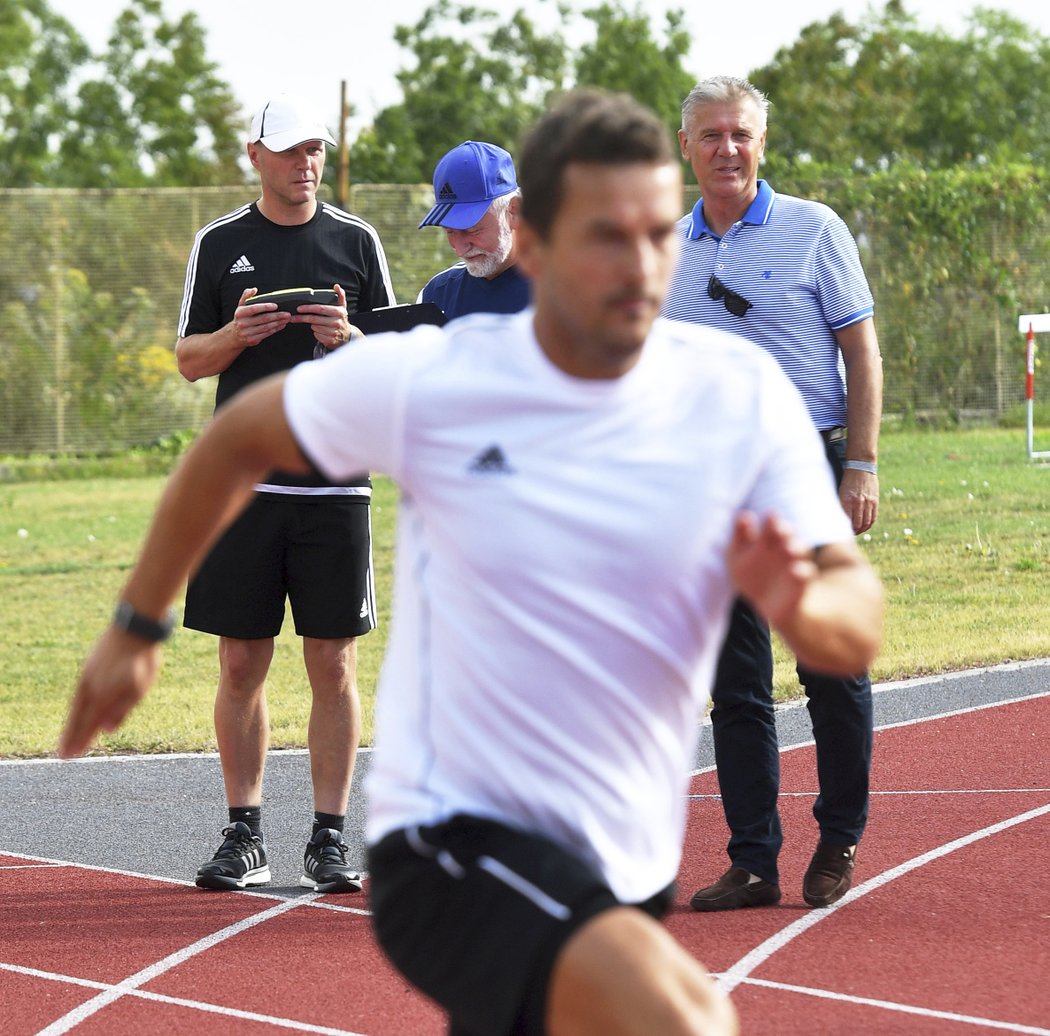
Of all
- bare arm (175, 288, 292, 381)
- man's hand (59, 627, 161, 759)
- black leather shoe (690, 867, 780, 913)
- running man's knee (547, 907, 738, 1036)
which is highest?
bare arm (175, 288, 292, 381)

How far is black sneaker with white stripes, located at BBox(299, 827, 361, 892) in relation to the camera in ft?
18.3

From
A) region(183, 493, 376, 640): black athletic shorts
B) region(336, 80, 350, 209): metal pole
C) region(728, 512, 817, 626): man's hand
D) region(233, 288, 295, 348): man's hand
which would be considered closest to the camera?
region(728, 512, 817, 626): man's hand

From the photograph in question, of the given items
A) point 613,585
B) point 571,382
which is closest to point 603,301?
point 571,382

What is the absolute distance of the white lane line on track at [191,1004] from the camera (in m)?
4.48

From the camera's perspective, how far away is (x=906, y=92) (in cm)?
4403

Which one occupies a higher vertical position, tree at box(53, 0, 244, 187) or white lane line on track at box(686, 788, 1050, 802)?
tree at box(53, 0, 244, 187)

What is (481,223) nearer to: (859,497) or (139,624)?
(859,497)

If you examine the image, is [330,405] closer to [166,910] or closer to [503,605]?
[503,605]

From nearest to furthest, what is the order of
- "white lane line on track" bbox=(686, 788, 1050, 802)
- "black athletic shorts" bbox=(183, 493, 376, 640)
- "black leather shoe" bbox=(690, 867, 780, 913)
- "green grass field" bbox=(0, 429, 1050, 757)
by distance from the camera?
1. "black leather shoe" bbox=(690, 867, 780, 913)
2. "black athletic shorts" bbox=(183, 493, 376, 640)
3. "white lane line on track" bbox=(686, 788, 1050, 802)
4. "green grass field" bbox=(0, 429, 1050, 757)

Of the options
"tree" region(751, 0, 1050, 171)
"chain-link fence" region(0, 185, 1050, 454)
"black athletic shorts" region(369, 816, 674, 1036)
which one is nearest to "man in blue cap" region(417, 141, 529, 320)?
"black athletic shorts" region(369, 816, 674, 1036)

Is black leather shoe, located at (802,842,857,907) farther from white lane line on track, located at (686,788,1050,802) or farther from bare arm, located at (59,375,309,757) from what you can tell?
bare arm, located at (59,375,309,757)

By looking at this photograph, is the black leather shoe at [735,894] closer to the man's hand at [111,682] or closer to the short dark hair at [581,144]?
the man's hand at [111,682]

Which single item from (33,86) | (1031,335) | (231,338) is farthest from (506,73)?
(231,338)

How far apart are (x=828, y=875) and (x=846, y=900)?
15cm
